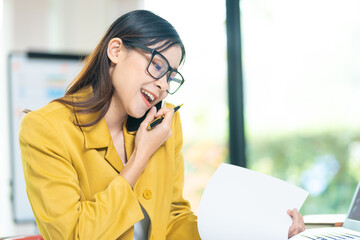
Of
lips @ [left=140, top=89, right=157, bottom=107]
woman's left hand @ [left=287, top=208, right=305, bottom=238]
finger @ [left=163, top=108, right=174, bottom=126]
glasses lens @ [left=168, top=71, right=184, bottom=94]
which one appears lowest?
woman's left hand @ [left=287, top=208, right=305, bottom=238]

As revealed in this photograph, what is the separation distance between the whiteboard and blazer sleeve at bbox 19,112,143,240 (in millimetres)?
1632

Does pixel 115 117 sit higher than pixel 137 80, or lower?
lower

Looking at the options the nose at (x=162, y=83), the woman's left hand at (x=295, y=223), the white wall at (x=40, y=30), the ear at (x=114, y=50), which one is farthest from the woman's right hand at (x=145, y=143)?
the white wall at (x=40, y=30)

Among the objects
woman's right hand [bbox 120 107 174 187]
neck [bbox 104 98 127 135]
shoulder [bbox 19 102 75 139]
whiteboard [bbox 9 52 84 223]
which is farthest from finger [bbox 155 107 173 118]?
whiteboard [bbox 9 52 84 223]

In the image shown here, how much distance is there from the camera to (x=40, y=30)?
9.53 ft

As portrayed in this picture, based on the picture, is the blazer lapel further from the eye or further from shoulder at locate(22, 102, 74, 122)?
the eye

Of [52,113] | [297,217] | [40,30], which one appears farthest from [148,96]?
[40,30]

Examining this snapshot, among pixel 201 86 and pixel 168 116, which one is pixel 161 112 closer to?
pixel 168 116

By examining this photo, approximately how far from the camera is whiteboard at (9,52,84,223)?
264 cm

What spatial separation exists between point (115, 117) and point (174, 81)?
236 millimetres

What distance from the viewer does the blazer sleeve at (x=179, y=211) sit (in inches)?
52.7

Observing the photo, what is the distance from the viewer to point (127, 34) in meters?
1.22

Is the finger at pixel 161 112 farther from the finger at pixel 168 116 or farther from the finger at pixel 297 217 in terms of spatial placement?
the finger at pixel 297 217

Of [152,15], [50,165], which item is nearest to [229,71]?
[152,15]
